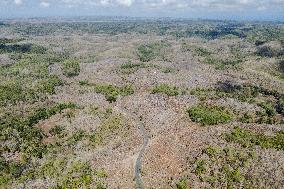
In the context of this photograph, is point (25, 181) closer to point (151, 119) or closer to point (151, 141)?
point (151, 141)

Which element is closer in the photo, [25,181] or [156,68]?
[25,181]

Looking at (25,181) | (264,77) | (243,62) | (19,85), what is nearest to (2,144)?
(25,181)

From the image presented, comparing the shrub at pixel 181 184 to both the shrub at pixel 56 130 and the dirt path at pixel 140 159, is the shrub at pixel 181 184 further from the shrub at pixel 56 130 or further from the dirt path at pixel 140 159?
the shrub at pixel 56 130

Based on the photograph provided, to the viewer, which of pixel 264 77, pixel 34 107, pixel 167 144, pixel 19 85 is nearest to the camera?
pixel 167 144

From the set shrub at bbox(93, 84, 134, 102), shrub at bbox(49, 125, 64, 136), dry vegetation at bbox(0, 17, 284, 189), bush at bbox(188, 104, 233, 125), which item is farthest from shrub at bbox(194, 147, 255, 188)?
shrub at bbox(93, 84, 134, 102)

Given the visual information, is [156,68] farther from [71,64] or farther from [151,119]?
[151,119]

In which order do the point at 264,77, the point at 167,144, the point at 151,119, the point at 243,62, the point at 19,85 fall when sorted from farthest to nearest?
the point at 243,62
the point at 264,77
the point at 19,85
the point at 151,119
the point at 167,144

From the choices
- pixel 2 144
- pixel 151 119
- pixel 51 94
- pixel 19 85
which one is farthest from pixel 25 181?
pixel 19 85

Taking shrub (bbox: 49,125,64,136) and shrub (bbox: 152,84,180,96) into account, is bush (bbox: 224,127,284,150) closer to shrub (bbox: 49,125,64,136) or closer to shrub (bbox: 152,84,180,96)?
shrub (bbox: 152,84,180,96)
